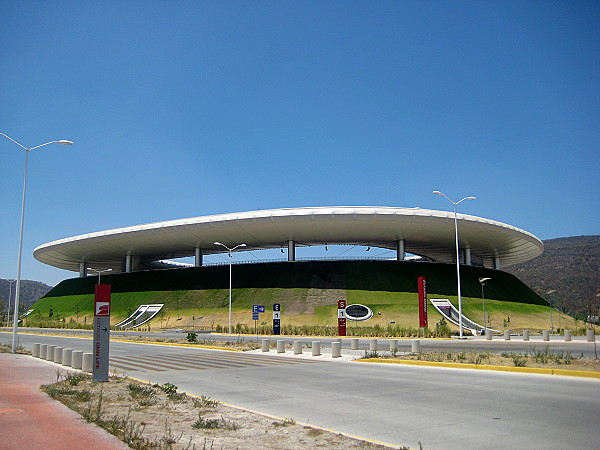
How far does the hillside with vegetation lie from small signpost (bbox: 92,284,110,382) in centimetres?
11054

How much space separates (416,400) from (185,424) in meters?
4.98

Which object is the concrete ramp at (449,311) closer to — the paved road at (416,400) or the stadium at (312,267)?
the stadium at (312,267)

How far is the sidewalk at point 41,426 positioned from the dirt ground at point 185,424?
8.4 inches

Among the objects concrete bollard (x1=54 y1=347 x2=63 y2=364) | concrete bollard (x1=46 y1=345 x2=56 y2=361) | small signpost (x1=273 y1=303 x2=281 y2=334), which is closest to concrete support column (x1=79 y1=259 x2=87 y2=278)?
small signpost (x1=273 y1=303 x2=281 y2=334)

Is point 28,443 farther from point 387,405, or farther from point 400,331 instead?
point 400,331

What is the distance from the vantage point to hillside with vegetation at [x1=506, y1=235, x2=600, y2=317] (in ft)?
400

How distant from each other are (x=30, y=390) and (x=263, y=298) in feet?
176

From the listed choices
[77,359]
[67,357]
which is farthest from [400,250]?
[77,359]

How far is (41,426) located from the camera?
799cm

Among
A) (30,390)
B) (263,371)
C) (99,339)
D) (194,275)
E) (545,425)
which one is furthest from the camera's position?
(194,275)

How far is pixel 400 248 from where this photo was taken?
6931 cm

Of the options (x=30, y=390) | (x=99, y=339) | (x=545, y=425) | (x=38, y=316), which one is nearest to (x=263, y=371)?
(x=99, y=339)

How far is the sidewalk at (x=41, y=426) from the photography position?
6.84 metres

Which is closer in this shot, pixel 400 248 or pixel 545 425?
pixel 545 425
